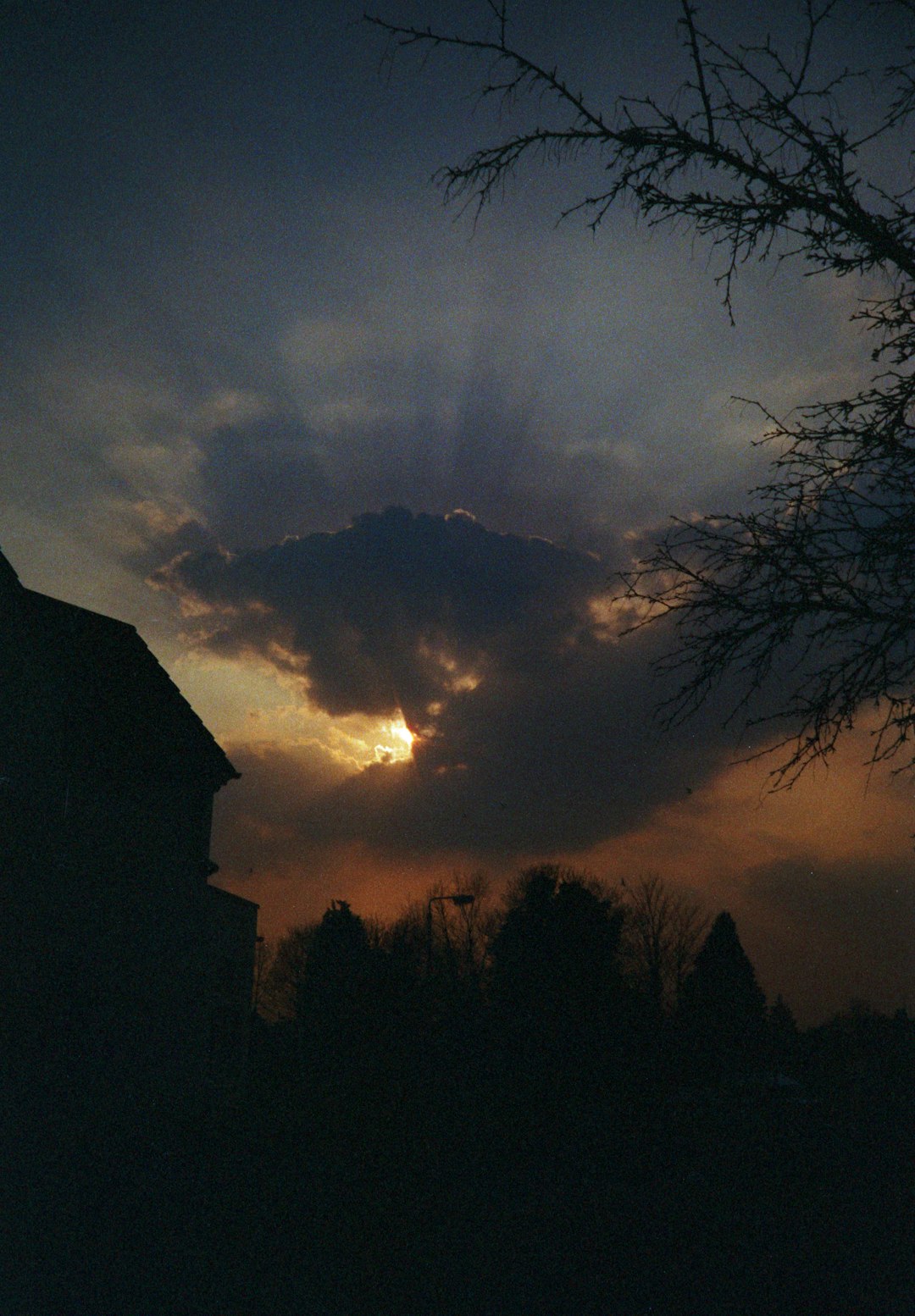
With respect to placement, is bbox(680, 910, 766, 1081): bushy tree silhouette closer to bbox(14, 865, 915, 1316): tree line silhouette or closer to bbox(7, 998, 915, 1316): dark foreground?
bbox(14, 865, 915, 1316): tree line silhouette

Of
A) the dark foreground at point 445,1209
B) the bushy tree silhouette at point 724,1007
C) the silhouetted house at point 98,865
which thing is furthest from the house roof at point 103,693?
the bushy tree silhouette at point 724,1007

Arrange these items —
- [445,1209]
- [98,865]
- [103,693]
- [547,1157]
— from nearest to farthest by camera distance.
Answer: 1. [445,1209]
2. [98,865]
3. [103,693]
4. [547,1157]

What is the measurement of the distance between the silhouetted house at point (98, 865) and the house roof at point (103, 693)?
0.03 meters

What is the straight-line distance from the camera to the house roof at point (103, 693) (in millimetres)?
12453

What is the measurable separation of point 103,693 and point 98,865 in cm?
277

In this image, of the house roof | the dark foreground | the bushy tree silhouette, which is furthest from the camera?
the bushy tree silhouette

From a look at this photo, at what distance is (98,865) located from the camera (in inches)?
522

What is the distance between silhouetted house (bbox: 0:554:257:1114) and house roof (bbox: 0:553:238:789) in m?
Result: 0.03

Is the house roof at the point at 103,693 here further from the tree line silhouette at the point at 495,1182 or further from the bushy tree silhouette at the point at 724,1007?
the bushy tree silhouette at the point at 724,1007

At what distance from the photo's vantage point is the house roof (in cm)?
1245

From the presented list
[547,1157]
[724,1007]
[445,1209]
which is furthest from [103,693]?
[724,1007]

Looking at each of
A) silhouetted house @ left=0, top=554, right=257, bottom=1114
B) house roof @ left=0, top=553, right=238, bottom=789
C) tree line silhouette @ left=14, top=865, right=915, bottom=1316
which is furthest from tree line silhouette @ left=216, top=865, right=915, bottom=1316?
house roof @ left=0, top=553, right=238, bottom=789

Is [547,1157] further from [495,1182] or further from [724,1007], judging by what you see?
[724,1007]

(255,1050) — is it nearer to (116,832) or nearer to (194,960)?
(194,960)
